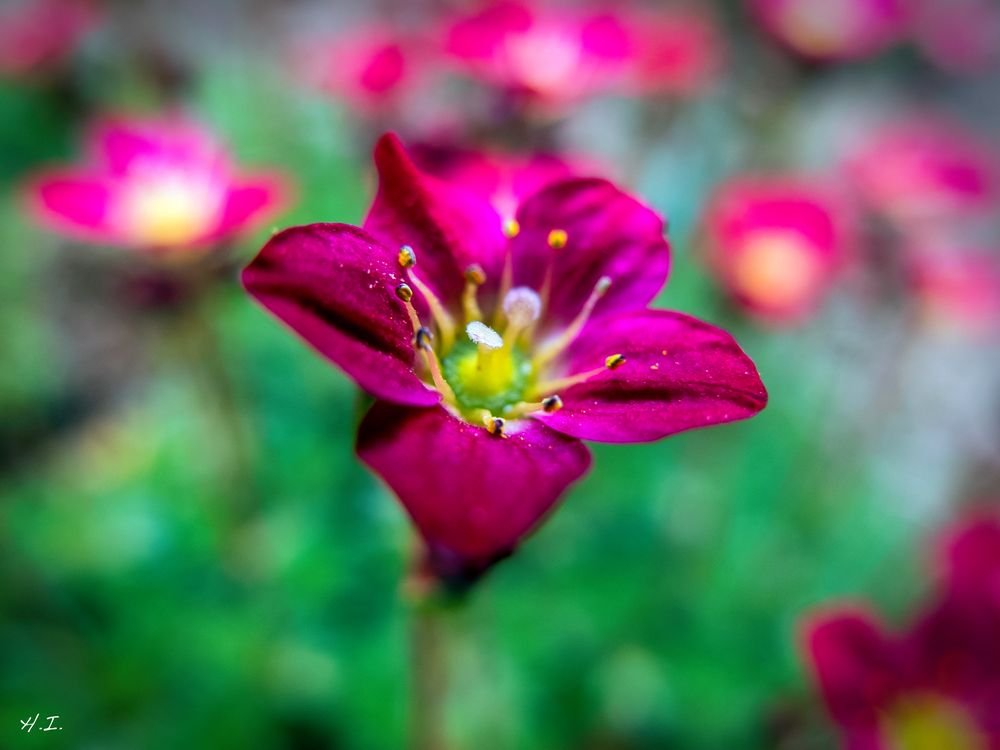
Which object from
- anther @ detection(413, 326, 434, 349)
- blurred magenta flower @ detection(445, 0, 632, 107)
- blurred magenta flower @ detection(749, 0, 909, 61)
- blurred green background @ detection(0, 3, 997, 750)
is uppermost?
blurred magenta flower @ detection(749, 0, 909, 61)

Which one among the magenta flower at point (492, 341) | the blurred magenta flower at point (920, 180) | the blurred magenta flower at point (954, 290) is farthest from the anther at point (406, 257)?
the blurred magenta flower at point (920, 180)

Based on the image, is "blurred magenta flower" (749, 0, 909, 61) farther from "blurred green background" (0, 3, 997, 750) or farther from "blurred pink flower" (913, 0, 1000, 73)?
"blurred pink flower" (913, 0, 1000, 73)

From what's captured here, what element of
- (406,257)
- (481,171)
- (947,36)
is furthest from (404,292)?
(947,36)

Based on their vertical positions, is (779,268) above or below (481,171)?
below

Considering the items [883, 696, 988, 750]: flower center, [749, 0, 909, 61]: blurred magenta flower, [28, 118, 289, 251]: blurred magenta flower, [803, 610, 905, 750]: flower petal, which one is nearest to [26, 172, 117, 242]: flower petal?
[28, 118, 289, 251]: blurred magenta flower

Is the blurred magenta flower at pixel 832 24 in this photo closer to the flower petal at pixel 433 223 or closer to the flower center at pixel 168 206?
the flower center at pixel 168 206

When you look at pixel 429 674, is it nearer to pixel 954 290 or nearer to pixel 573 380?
pixel 573 380

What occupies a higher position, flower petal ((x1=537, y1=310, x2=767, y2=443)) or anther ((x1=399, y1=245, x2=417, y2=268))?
anther ((x1=399, y1=245, x2=417, y2=268))
